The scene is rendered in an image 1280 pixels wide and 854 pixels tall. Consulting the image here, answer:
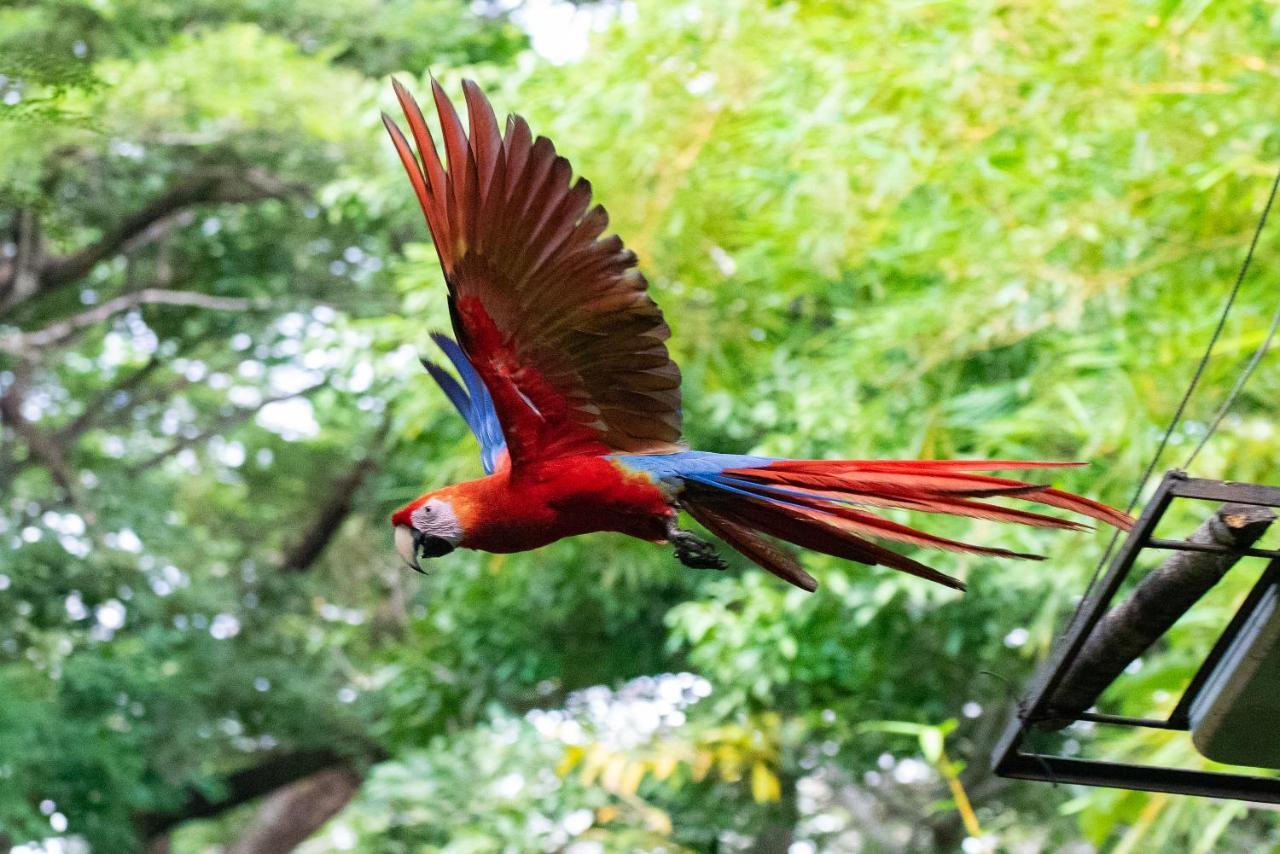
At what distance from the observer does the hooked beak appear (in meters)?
1.09

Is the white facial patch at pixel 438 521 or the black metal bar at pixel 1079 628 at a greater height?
the white facial patch at pixel 438 521

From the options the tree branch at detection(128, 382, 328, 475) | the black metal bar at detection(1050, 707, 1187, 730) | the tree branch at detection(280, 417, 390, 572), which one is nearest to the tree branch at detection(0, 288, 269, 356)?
the tree branch at detection(128, 382, 328, 475)

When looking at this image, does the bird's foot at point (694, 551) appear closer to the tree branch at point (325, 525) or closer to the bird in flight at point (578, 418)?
the bird in flight at point (578, 418)

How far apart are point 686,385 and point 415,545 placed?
7.90 ft

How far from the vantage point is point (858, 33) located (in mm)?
2705

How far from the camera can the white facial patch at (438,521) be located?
1062 millimetres

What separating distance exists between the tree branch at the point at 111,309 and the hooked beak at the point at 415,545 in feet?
13.2

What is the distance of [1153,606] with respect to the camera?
3.57 ft

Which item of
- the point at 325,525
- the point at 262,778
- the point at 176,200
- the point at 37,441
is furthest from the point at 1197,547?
the point at 325,525

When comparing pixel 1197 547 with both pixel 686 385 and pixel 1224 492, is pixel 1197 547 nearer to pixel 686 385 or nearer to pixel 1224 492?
pixel 1224 492

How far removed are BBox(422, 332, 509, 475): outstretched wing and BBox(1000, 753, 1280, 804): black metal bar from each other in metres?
0.53

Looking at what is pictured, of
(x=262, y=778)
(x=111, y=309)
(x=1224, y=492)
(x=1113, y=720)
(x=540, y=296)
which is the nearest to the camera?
(x=1224, y=492)

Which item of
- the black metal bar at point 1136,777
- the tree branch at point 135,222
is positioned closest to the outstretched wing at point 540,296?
the black metal bar at point 1136,777

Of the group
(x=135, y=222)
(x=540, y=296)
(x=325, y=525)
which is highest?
(x=540, y=296)
